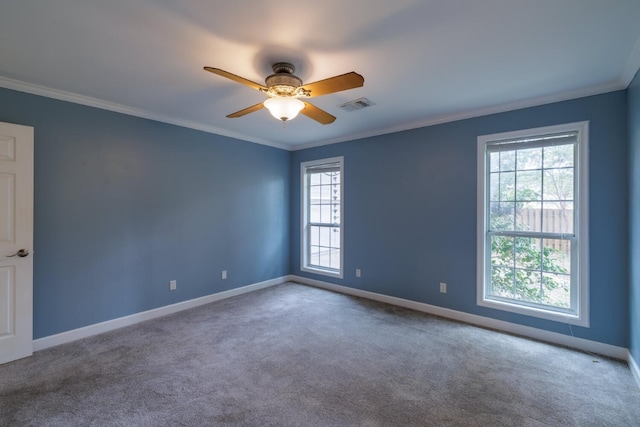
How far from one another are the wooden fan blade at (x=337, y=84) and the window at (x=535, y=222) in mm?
2240

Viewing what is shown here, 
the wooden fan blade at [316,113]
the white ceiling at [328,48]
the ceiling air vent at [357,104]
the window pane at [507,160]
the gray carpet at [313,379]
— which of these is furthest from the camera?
the window pane at [507,160]

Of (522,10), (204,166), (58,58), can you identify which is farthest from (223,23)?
(204,166)

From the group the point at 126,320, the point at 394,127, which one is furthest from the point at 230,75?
the point at 126,320

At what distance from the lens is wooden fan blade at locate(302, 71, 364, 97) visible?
1.80 m

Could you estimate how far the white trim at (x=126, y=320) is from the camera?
9.37 ft

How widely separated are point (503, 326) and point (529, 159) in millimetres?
1870

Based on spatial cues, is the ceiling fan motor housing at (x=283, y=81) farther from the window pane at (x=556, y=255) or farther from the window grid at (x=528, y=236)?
the window pane at (x=556, y=255)

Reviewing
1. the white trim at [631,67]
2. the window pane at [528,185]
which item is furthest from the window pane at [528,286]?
the white trim at [631,67]

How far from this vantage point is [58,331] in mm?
2902

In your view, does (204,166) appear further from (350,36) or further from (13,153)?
(350,36)

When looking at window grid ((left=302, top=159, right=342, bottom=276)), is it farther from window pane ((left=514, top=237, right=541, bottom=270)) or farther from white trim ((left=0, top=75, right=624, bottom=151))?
window pane ((left=514, top=237, right=541, bottom=270))

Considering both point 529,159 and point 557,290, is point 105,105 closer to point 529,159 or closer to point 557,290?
point 529,159

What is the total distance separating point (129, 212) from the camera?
11.2 ft

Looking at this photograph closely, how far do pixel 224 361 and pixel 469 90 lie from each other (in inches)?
135
